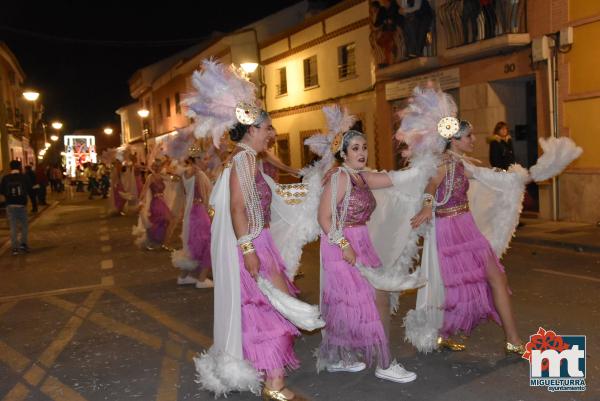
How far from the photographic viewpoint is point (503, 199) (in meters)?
5.49

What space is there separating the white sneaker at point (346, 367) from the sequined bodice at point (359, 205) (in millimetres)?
1106

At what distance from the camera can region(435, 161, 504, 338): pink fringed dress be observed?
16.6ft

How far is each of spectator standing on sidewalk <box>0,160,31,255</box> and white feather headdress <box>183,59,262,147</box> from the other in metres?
9.90

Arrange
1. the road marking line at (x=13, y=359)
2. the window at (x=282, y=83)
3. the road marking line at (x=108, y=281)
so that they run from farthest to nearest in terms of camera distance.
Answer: the window at (x=282, y=83), the road marking line at (x=108, y=281), the road marking line at (x=13, y=359)

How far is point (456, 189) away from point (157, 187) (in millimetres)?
8511

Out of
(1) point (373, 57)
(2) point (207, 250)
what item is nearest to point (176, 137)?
(2) point (207, 250)

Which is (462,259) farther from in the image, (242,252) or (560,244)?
(560,244)

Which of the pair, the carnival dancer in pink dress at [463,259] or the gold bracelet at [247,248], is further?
the carnival dancer in pink dress at [463,259]

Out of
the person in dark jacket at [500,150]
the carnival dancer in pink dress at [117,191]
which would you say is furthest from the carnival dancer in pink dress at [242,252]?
the carnival dancer in pink dress at [117,191]

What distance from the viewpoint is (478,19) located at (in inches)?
611

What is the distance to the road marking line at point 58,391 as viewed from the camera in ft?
15.6

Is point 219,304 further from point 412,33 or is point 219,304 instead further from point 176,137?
point 412,33

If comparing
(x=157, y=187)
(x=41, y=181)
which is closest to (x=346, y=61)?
(x=157, y=187)

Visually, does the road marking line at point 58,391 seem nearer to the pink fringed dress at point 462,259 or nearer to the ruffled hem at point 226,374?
the ruffled hem at point 226,374
